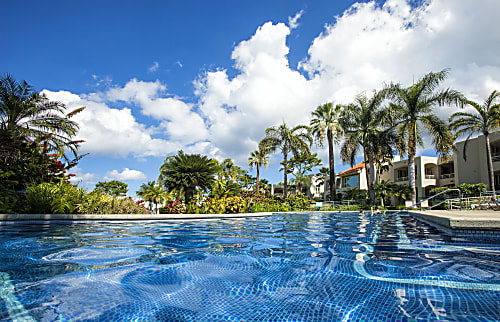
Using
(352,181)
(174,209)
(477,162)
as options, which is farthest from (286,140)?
(352,181)

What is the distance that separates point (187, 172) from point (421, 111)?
19.3 m

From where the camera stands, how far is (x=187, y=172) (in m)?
17.2

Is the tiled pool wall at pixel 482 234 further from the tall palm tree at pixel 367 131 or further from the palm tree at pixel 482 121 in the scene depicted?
the palm tree at pixel 482 121

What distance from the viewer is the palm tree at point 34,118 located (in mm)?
13039

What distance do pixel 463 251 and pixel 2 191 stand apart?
15315 millimetres

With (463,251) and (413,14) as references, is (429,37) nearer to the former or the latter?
(413,14)

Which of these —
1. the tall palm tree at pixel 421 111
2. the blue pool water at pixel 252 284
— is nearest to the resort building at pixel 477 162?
the tall palm tree at pixel 421 111

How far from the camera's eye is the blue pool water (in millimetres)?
2135

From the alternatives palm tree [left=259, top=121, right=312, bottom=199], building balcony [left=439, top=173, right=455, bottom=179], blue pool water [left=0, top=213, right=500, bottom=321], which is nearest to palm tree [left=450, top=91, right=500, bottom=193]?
→ building balcony [left=439, top=173, right=455, bottom=179]

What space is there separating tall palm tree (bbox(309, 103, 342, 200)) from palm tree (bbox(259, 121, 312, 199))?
100 cm

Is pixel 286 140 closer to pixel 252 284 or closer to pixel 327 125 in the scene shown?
pixel 327 125

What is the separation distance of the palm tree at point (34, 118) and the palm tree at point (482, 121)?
92.5 feet

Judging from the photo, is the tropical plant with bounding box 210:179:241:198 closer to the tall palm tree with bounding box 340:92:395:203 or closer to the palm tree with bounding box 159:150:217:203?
the palm tree with bounding box 159:150:217:203

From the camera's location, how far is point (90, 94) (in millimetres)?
18594
